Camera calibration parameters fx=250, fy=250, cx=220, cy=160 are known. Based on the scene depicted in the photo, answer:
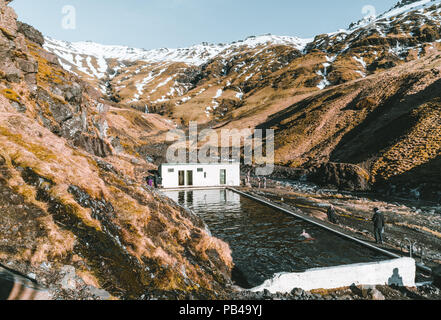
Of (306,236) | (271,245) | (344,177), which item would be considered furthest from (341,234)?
(344,177)

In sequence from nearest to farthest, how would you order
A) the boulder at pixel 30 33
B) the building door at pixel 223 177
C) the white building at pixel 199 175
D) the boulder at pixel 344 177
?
the white building at pixel 199 175
the building door at pixel 223 177
the boulder at pixel 344 177
the boulder at pixel 30 33

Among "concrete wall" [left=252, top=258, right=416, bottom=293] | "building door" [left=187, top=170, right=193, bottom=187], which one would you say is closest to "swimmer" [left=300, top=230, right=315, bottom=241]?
"concrete wall" [left=252, top=258, right=416, bottom=293]

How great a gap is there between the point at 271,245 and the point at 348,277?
4659 mm

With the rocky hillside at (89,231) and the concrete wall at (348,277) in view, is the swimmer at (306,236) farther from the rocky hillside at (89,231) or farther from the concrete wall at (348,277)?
the rocky hillside at (89,231)

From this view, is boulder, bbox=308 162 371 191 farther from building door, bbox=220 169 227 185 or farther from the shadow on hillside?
building door, bbox=220 169 227 185

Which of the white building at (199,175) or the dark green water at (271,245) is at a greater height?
the white building at (199,175)

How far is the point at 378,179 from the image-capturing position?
3734cm

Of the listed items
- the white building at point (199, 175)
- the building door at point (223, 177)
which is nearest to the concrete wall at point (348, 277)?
the white building at point (199, 175)

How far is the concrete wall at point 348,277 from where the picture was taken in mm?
8805

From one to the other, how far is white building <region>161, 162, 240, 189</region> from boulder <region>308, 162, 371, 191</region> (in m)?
16.0

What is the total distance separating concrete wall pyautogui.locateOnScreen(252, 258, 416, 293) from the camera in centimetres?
880

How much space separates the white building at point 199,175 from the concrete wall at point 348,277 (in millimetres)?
25200
